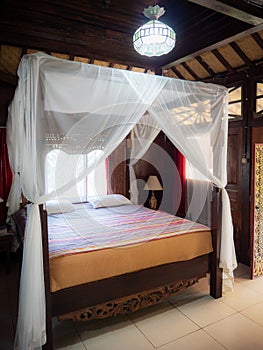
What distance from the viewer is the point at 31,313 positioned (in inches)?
74.7

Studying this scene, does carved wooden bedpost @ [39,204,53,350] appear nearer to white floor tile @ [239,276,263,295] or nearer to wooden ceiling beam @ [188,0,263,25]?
wooden ceiling beam @ [188,0,263,25]

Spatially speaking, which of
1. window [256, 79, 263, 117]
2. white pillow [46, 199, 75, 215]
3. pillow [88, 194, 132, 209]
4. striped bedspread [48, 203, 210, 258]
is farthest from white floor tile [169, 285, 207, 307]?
window [256, 79, 263, 117]

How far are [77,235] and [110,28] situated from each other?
7.25 feet

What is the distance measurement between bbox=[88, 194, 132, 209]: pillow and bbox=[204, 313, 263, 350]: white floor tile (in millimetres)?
2390

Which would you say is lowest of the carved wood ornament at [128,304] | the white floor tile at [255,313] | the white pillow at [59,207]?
the white floor tile at [255,313]

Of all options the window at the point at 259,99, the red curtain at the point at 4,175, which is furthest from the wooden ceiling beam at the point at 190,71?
the red curtain at the point at 4,175

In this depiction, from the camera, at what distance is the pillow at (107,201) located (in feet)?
14.1

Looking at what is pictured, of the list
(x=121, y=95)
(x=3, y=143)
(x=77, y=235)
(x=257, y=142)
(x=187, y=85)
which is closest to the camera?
(x=121, y=95)

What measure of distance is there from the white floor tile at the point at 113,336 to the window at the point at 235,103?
295 cm

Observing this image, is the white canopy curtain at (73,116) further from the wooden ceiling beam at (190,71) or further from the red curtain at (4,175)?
the red curtain at (4,175)

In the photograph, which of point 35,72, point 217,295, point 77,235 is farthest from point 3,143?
point 217,295

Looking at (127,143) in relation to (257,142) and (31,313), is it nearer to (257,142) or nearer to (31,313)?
(257,142)

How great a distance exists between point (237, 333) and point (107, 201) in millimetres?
2621

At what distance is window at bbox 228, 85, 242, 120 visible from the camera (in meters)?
3.70
